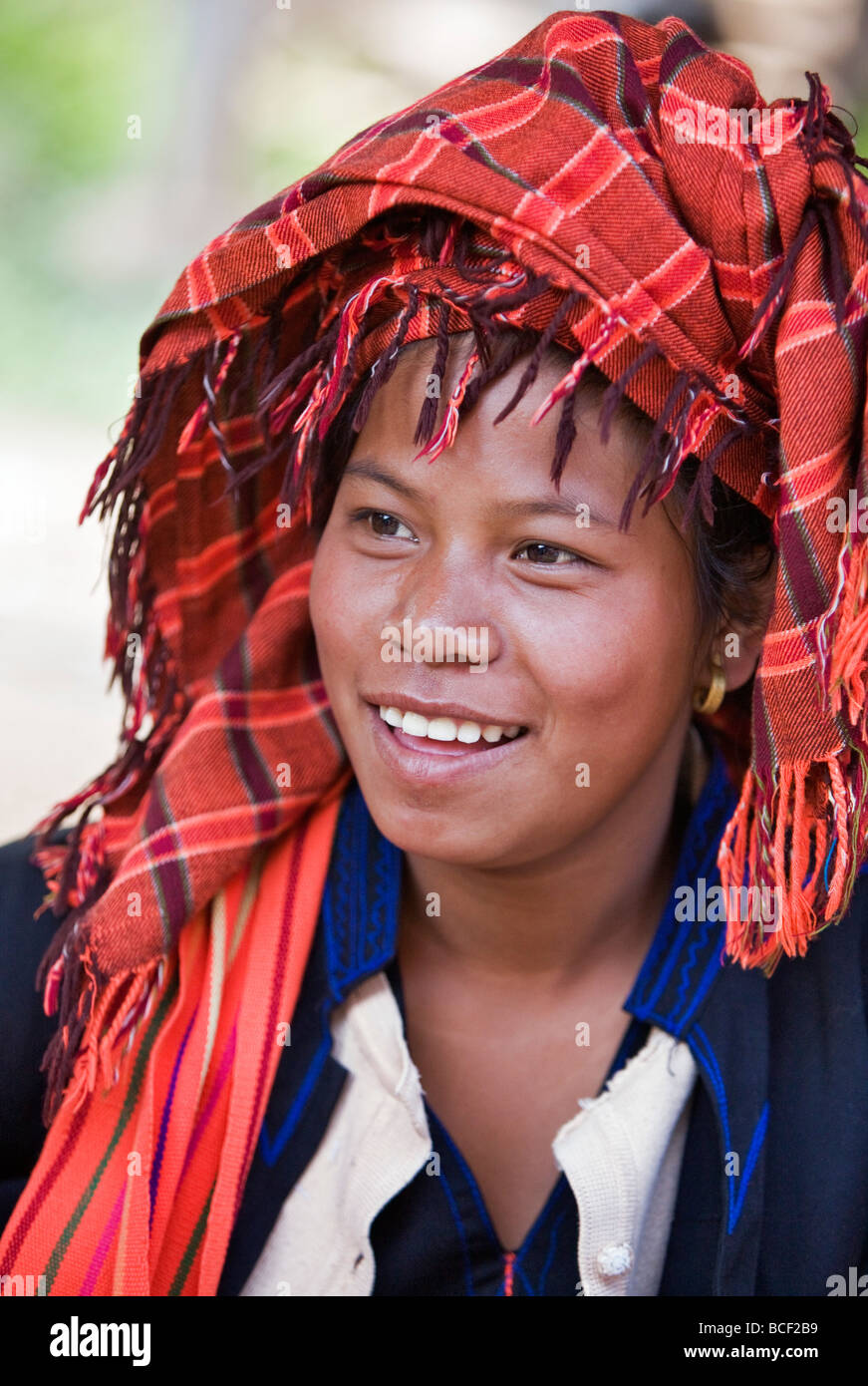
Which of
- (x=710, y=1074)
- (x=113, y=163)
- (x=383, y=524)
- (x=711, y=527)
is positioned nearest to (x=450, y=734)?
(x=383, y=524)

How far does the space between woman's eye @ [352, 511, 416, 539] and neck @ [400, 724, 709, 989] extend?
0.42 meters

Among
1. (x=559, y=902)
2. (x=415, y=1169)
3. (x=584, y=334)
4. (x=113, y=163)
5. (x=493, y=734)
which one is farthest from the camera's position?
(x=113, y=163)

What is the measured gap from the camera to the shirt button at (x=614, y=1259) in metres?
1.50

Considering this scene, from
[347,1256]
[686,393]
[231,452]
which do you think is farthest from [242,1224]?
[686,393]

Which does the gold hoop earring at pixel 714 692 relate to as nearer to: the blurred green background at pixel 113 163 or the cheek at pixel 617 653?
the cheek at pixel 617 653

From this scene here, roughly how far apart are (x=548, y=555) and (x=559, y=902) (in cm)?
48

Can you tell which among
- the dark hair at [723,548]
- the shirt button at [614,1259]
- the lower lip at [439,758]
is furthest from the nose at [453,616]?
the shirt button at [614,1259]

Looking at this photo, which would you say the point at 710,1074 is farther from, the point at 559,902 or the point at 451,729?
the point at 451,729

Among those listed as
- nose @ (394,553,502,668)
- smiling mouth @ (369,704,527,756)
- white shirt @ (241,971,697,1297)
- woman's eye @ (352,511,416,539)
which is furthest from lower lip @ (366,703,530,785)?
white shirt @ (241,971,697,1297)

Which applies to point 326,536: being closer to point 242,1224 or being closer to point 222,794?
point 222,794

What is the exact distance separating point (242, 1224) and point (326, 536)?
0.80m

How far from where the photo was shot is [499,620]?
139cm

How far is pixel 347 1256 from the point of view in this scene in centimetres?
153

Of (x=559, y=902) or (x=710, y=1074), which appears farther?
(x=559, y=902)
